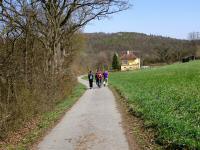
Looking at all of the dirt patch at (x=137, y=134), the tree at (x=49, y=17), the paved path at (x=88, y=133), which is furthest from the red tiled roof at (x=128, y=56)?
the dirt patch at (x=137, y=134)

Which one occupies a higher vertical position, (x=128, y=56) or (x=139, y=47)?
(x=139, y=47)

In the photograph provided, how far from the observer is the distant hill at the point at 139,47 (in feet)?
425

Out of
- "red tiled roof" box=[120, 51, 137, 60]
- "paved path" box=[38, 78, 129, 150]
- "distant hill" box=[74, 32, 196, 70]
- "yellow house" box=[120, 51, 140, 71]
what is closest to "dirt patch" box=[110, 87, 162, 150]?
"paved path" box=[38, 78, 129, 150]

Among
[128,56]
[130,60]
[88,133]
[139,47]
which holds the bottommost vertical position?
[88,133]

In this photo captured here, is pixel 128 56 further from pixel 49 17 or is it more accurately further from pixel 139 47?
pixel 49 17

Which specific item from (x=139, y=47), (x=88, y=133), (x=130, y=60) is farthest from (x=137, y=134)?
(x=139, y=47)

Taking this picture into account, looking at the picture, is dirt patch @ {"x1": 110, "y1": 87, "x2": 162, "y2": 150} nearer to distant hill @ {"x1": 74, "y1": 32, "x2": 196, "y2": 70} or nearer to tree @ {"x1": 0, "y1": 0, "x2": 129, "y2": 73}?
tree @ {"x1": 0, "y1": 0, "x2": 129, "y2": 73}

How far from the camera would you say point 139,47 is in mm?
179250

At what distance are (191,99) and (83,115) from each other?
14.7 feet

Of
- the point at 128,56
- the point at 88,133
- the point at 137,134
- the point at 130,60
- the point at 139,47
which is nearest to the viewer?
the point at 137,134

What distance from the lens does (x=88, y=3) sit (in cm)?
3056

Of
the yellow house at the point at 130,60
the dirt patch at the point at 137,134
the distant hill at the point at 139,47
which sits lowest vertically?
the dirt patch at the point at 137,134

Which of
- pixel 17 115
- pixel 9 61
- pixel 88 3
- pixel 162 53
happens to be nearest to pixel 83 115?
pixel 17 115

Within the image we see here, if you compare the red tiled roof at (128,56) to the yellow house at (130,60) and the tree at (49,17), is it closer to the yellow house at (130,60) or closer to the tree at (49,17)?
the yellow house at (130,60)
